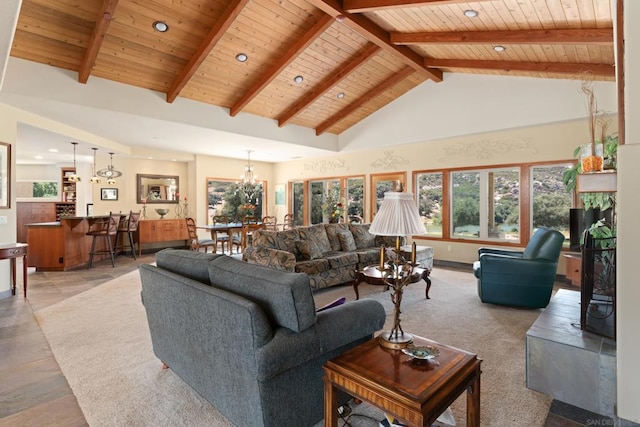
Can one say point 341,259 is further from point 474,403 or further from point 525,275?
point 474,403

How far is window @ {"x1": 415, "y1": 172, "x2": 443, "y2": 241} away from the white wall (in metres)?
5.67

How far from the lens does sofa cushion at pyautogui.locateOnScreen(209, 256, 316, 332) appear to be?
159 centimetres

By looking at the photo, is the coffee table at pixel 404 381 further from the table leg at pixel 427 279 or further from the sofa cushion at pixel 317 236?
the sofa cushion at pixel 317 236

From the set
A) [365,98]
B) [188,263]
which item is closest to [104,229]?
[188,263]

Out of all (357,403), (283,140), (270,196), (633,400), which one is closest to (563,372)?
(633,400)

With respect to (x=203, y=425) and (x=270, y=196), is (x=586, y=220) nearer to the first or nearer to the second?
(x=203, y=425)

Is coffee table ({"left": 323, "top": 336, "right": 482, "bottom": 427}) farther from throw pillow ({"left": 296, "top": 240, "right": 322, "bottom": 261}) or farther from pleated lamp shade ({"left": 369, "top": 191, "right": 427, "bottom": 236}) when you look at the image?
throw pillow ({"left": 296, "top": 240, "right": 322, "bottom": 261})

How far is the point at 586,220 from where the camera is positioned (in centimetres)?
443

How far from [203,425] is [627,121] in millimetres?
2814

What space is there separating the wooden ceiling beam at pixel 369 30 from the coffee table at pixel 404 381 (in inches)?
159

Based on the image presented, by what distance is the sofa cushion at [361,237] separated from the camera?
236 inches

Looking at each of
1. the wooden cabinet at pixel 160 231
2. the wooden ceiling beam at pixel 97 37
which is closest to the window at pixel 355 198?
the wooden cabinet at pixel 160 231

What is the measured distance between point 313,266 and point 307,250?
313mm

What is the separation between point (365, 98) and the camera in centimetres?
713
